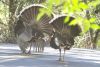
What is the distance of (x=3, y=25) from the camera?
22.3m

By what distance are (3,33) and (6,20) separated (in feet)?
4.41

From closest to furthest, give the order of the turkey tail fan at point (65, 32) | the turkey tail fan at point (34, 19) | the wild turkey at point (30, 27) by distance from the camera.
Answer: the turkey tail fan at point (65, 32), the turkey tail fan at point (34, 19), the wild turkey at point (30, 27)

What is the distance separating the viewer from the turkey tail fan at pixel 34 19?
1009 centimetres

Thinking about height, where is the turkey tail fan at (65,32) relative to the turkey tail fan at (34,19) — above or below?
below

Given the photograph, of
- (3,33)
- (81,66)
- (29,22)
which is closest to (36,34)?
(29,22)

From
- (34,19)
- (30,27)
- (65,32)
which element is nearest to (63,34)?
(65,32)

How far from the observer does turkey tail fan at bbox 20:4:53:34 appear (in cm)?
1009

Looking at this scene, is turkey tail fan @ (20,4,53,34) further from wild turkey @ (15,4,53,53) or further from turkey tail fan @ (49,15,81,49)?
turkey tail fan @ (49,15,81,49)

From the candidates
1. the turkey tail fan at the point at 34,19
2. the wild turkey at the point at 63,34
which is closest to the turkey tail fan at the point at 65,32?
the wild turkey at the point at 63,34

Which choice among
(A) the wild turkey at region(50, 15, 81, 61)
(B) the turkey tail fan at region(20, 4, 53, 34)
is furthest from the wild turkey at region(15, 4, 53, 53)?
(A) the wild turkey at region(50, 15, 81, 61)

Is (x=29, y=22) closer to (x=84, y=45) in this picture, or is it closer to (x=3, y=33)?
(x=3, y=33)

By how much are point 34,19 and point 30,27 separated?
41 centimetres

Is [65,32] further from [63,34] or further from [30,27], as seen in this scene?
[30,27]

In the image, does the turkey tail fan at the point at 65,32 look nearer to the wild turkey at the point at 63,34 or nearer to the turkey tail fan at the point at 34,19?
the wild turkey at the point at 63,34
